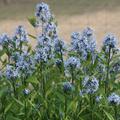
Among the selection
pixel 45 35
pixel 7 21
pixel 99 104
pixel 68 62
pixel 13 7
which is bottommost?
pixel 99 104

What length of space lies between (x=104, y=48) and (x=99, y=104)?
36cm

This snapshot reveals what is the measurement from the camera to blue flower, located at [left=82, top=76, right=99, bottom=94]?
291 centimetres

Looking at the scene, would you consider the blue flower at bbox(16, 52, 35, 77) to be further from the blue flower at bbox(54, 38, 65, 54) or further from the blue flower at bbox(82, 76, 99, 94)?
the blue flower at bbox(82, 76, 99, 94)

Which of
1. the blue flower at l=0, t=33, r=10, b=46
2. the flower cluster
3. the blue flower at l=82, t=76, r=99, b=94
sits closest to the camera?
the blue flower at l=82, t=76, r=99, b=94

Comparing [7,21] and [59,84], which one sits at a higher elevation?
[7,21]

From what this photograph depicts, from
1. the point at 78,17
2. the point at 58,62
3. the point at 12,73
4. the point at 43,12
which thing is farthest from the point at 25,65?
the point at 78,17

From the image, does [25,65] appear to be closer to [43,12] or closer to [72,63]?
[72,63]

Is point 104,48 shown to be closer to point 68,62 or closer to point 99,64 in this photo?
point 99,64

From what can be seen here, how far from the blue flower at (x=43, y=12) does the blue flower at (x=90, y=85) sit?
0.66m

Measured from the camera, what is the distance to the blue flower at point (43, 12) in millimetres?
3422

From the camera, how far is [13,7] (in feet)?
40.9

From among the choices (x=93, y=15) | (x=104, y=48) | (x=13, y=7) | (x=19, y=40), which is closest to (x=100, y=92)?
(x=104, y=48)

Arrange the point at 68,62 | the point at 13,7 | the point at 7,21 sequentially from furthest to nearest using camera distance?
the point at 13,7 → the point at 7,21 → the point at 68,62

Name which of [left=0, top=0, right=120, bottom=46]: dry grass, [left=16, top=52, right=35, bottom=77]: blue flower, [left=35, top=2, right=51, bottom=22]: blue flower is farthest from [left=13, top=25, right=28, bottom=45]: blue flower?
[left=0, top=0, right=120, bottom=46]: dry grass
